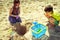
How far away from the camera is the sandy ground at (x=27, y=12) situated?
2417 mm

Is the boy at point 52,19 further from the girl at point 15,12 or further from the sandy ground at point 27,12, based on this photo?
the sandy ground at point 27,12

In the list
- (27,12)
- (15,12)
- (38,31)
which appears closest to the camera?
(38,31)

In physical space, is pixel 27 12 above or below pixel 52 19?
below

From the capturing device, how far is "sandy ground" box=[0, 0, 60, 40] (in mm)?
2417

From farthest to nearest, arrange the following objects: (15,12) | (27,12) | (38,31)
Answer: (27,12) → (15,12) → (38,31)

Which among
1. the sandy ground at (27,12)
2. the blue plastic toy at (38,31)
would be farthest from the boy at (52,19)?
the sandy ground at (27,12)

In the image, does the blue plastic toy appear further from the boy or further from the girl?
the girl

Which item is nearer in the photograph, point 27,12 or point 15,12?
point 15,12

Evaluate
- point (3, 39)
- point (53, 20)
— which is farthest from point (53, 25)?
point (3, 39)

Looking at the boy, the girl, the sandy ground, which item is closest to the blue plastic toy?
the boy

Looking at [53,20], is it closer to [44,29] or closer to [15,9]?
[44,29]

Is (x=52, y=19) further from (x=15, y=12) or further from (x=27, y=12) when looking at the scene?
(x=27, y=12)

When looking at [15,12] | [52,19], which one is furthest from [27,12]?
[52,19]

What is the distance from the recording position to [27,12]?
277 centimetres
